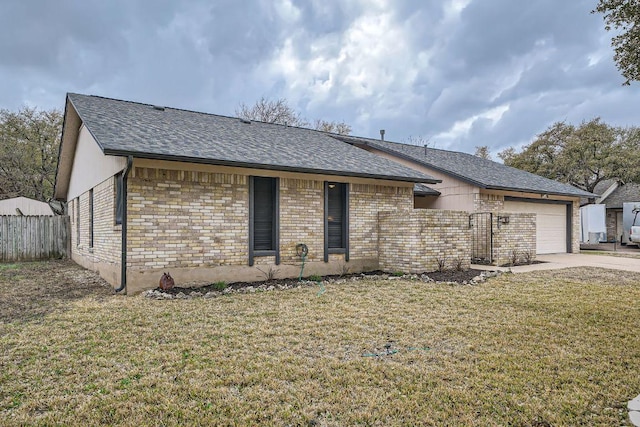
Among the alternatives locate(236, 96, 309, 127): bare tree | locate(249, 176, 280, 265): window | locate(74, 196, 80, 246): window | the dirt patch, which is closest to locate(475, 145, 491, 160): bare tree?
locate(236, 96, 309, 127): bare tree

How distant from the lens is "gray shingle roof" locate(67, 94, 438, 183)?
7.37m

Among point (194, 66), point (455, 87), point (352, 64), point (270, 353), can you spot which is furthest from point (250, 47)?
point (270, 353)

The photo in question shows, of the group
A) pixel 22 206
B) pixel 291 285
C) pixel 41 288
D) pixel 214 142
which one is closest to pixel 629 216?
pixel 291 285

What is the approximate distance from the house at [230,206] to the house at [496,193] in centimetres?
393

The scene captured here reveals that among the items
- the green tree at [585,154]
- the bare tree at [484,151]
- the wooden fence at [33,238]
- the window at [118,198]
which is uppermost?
the bare tree at [484,151]

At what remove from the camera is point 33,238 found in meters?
14.2

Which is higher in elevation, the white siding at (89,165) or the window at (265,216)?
the white siding at (89,165)

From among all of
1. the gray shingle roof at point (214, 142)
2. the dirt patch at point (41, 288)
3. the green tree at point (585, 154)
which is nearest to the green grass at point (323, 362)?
the dirt patch at point (41, 288)

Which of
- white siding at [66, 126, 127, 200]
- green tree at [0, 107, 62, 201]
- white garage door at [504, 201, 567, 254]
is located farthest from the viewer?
green tree at [0, 107, 62, 201]

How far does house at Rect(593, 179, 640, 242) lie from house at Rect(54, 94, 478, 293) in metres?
20.0

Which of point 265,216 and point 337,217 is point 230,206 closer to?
point 265,216

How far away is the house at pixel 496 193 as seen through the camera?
543 inches

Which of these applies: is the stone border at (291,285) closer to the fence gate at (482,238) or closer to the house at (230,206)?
the house at (230,206)

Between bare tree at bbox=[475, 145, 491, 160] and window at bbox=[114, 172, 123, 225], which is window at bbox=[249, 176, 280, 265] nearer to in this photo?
window at bbox=[114, 172, 123, 225]
